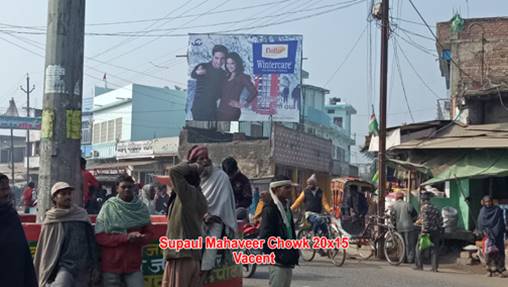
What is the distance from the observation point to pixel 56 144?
6.32m

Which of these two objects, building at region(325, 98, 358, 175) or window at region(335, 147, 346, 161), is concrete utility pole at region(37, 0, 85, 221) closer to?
building at region(325, 98, 358, 175)

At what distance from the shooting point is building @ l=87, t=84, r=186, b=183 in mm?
40188

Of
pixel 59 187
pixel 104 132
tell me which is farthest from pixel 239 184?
pixel 104 132

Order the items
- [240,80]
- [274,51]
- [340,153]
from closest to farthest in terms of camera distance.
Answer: [274,51]
[240,80]
[340,153]

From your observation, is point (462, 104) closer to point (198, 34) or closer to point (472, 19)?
point (472, 19)

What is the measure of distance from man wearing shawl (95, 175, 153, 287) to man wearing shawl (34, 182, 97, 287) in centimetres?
19

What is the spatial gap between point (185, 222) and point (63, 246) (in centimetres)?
104

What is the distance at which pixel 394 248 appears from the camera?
14.7m

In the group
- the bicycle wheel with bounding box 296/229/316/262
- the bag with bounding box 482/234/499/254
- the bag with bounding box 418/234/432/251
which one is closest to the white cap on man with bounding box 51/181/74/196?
the bicycle wheel with bounding box 296/229/316/262

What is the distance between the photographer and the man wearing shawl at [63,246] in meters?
5.64

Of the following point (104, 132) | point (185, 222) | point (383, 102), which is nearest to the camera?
point (185, 222)

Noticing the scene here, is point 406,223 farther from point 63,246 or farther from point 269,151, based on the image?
point 269,151

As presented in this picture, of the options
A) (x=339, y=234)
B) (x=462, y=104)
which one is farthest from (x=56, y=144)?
(x=462, y=104)
